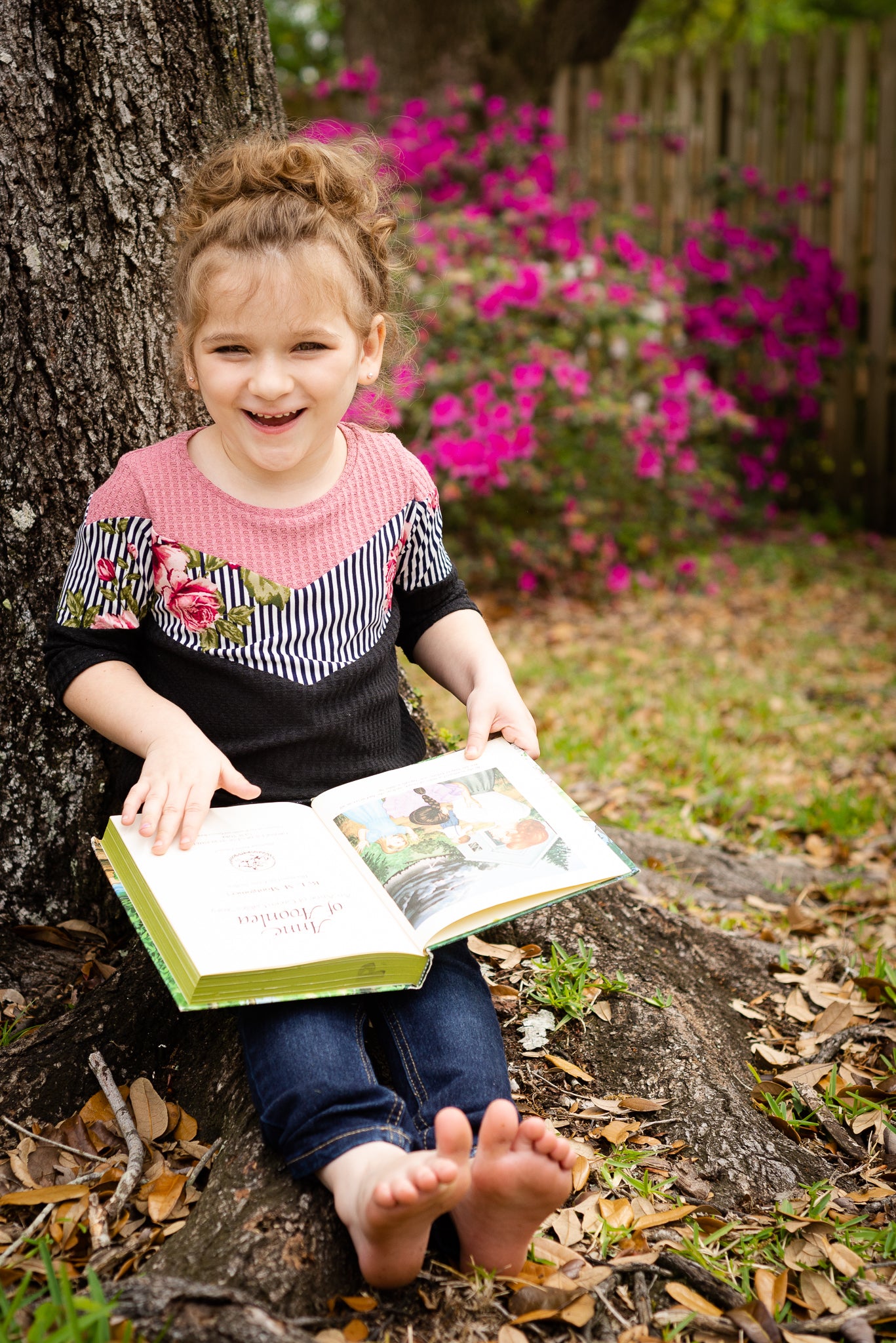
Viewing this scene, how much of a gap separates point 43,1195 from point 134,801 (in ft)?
1.87

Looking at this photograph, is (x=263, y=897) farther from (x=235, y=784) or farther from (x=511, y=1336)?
(x=511, y=1336)

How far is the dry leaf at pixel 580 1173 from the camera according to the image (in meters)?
1.65

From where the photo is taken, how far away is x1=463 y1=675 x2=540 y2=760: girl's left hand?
6.06ft

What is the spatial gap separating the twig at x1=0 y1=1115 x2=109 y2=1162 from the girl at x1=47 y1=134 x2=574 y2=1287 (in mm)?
315

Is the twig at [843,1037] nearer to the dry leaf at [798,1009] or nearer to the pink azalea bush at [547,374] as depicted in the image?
the dry leaf at [798,1009]

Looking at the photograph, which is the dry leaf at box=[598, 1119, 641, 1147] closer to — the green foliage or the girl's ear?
the green foliage

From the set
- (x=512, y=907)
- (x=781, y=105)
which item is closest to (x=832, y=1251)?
(x=512, y=907)

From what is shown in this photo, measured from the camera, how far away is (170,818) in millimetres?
1555

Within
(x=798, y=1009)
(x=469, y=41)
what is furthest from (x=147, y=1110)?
(x=469, y=41)

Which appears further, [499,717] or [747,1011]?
[747,1011]

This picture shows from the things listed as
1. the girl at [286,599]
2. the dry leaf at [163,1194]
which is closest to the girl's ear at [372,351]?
the girl at [286,599]

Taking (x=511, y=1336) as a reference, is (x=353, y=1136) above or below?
above

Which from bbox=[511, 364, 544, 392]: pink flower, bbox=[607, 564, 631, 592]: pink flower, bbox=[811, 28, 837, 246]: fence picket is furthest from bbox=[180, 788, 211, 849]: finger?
bbox=[811, 28, 837, 246]: fence picket

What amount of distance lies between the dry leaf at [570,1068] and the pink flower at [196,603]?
0.94 meters
